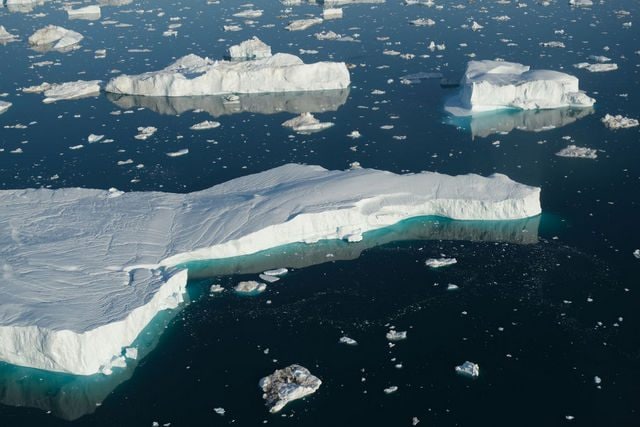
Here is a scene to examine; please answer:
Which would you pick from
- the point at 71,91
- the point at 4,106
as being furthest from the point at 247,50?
the point at 4,106

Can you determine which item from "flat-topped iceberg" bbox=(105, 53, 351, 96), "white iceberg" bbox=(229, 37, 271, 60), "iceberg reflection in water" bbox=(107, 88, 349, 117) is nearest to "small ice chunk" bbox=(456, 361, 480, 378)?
"iceberg reflection in water" bbox=(107, 88, 349, 117)

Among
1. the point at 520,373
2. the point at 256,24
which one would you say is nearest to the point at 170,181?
the point at 520,373

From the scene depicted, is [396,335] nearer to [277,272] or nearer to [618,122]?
[277,272]

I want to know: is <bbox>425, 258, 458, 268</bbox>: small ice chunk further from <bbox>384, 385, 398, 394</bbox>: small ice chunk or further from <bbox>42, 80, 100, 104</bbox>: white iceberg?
<bbox>42, 80, 100, 104</bbox>: white iceberg

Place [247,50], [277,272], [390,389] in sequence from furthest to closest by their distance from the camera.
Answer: [247,50] < [277,272] < [390,389]

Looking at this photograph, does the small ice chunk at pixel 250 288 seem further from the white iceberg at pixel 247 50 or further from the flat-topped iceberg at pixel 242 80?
the white iceberg at pixel 247 50

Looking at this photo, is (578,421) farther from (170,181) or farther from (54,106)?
(54,106)
